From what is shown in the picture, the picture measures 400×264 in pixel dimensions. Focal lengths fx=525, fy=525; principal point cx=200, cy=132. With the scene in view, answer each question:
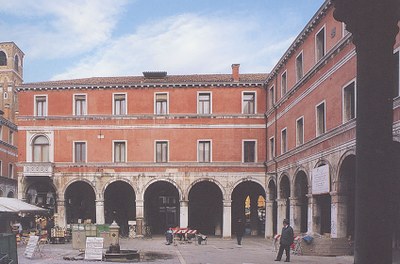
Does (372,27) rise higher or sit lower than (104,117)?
lower

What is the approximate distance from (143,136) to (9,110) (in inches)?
1158

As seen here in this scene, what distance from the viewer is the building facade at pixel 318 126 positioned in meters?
19.0

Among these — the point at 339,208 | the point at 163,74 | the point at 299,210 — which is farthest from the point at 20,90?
the point at 339,208

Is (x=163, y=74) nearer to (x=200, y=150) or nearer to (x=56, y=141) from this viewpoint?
(x=200, y=150)

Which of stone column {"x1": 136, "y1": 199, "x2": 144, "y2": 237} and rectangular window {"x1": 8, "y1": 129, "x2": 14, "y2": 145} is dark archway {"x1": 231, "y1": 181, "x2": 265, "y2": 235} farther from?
rectangular window {"x1": 8, "y1": 129, "x2": 14, "y2": 145}

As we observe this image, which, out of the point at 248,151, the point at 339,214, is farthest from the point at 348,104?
the point at 248,151

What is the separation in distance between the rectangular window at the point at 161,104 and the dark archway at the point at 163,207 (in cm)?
625

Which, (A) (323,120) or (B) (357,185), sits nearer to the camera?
(B) (357,185)

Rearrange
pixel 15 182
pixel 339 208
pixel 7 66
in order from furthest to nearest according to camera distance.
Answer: pixel 7 66
pixel 15 182
pixel 339 208

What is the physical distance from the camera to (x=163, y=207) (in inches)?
1534

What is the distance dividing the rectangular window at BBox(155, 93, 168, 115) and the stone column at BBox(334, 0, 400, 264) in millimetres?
30360

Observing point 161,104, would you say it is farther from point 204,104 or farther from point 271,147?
point 271,147

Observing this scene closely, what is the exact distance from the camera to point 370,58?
11.7 ft

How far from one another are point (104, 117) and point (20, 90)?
235 inches
